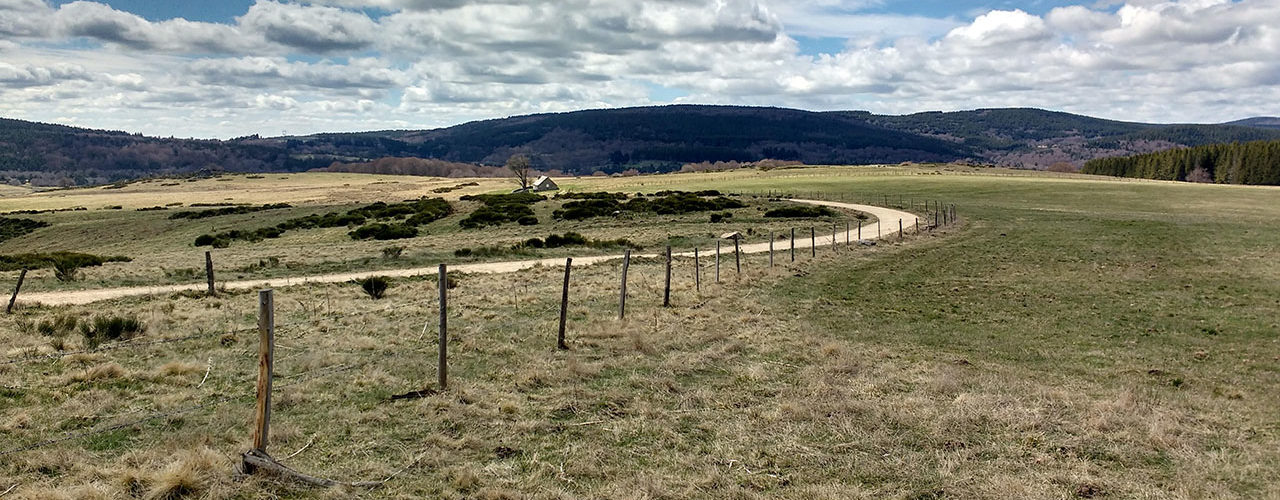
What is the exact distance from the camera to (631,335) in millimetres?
16250

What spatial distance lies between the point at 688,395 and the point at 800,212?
4728 cm

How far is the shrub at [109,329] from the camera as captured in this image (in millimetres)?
15266

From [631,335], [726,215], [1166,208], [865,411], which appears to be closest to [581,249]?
[726,215]

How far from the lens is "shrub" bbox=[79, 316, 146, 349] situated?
15.3m

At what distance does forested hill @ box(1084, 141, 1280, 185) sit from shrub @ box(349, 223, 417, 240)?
150 meters

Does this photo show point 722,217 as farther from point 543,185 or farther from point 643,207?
point 543,185

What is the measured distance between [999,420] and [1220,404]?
15.4 ft

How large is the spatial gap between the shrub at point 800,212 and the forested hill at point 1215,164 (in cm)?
12081

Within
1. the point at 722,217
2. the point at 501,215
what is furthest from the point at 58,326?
the point at 722,217

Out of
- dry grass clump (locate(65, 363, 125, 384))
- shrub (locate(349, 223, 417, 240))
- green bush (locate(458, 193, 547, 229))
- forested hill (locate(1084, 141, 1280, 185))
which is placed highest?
forested hill (locate(1084, 141, 1280, 185))

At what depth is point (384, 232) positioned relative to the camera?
5038 centimetres

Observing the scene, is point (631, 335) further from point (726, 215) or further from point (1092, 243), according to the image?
point (726, 215)

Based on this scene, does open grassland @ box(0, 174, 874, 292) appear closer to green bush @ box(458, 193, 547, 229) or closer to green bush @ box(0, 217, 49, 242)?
green bush @ box(458, 193, 547, 229)

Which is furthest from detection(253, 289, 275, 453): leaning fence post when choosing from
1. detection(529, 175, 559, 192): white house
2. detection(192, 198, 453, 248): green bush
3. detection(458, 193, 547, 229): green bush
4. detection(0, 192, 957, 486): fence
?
detection(529, 175, 559, 192): white house
